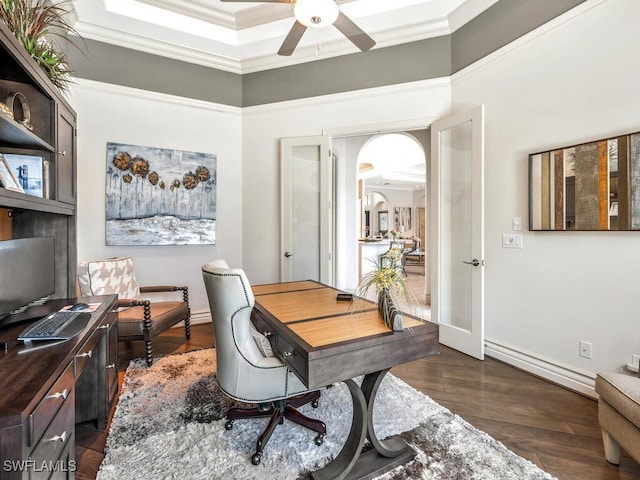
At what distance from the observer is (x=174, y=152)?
12.4ft

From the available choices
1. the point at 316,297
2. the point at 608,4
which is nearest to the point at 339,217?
the point at 316,297

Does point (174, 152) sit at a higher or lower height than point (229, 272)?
higher

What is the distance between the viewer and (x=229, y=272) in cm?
152

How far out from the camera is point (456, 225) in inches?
133

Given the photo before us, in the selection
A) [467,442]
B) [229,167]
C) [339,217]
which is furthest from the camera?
[339,217]

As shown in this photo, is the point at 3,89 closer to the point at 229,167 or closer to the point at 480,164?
the point at 229,167

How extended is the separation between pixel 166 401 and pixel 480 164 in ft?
10.8

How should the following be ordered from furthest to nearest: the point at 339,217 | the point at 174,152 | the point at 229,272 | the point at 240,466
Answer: the point at 339,217 < the point at 174,152 < the point at 240,466 < the point at 229,272

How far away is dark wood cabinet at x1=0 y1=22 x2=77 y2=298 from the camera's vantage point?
164 centimetres

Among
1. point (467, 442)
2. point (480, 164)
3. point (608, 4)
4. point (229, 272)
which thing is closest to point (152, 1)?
point (229, 272)

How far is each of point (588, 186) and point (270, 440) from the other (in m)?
2.81

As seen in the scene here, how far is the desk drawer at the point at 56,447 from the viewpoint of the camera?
1.00 meters

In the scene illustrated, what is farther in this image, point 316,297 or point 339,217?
point 339,217

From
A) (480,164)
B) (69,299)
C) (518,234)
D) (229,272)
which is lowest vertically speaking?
(69,299)
